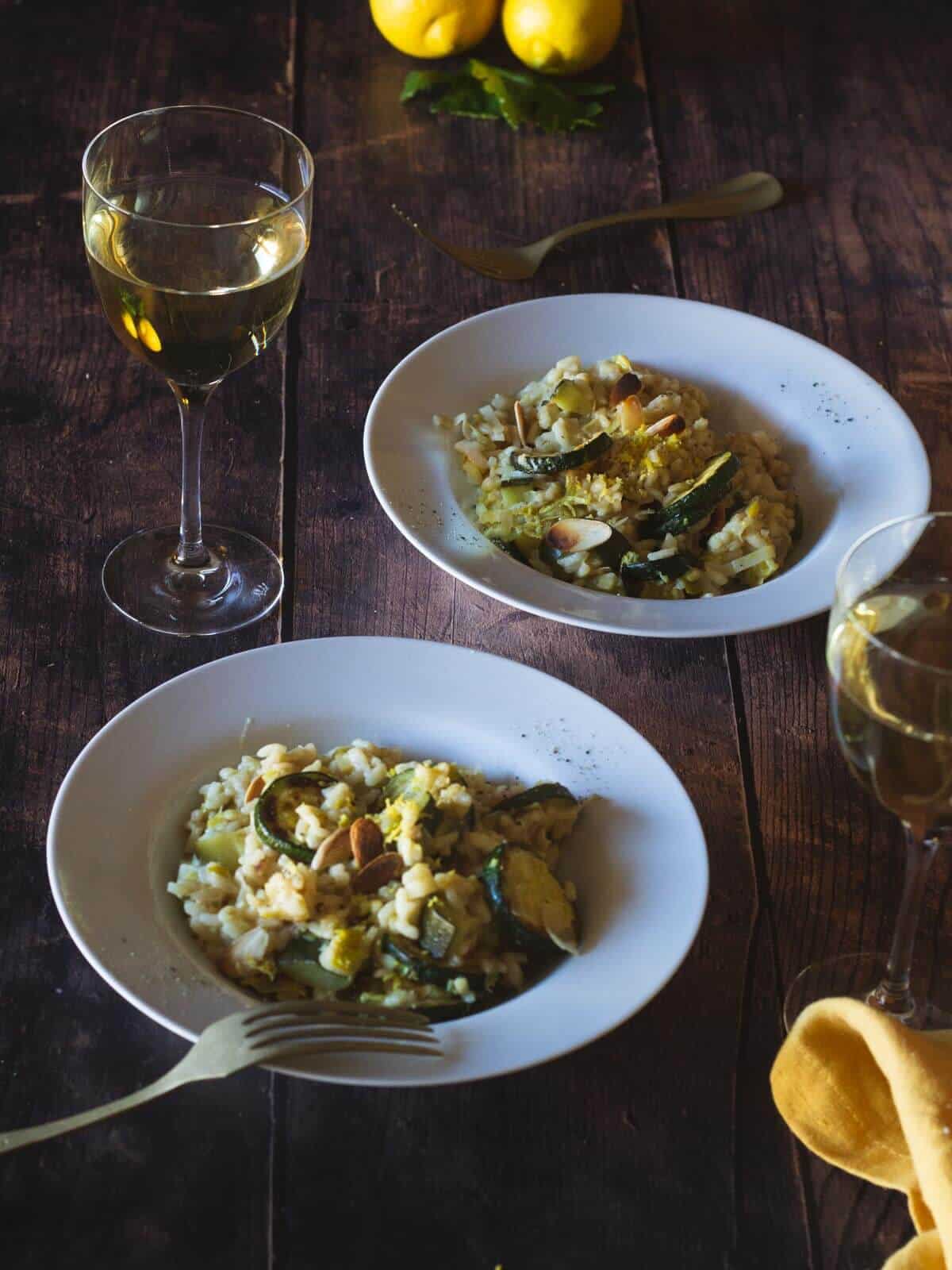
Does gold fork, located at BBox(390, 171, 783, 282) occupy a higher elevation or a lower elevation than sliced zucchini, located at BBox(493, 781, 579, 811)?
lower

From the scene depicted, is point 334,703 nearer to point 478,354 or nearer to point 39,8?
point 478,354

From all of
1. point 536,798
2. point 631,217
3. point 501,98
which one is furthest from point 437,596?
point 501,98

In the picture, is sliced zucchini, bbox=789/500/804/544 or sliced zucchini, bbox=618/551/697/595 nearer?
sliced zucchini, bbox=618/551/697/595

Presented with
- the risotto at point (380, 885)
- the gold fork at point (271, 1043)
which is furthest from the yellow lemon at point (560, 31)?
the gold fork at point (271, 1043)

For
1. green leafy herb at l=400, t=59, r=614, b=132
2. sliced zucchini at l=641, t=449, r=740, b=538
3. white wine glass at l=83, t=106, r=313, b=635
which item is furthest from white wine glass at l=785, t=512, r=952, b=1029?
green leafy herb at l=400, t=59, r=614, b=132

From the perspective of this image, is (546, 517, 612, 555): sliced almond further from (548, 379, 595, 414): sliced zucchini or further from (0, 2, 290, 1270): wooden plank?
(0, 2, 290, 1270): wooden plank

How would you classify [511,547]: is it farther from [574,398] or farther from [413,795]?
[413,795]

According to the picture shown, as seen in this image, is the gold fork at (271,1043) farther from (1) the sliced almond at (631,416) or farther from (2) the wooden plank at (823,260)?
(1) the sliced almond at (631,416)
